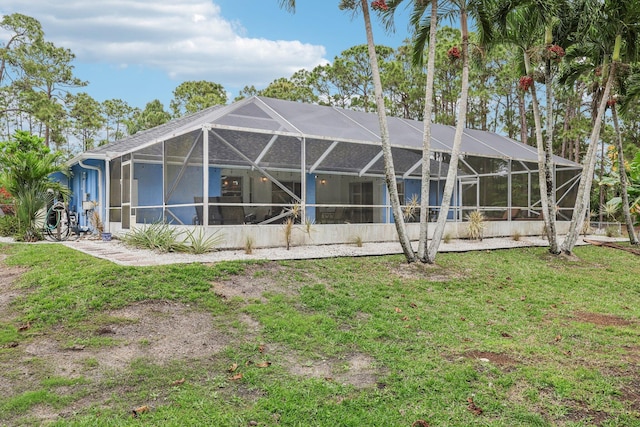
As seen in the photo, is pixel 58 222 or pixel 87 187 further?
pixel 87 187

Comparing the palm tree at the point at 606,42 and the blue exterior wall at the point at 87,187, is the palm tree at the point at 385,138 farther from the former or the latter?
the blue exterior wall at the point at 87,187

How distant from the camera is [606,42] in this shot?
39.9 ft

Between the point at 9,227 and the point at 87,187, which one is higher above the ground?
the point at 87,187

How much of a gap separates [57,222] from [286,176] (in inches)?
272

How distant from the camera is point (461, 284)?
8.01 metres

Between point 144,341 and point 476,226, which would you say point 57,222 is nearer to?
point 144,341

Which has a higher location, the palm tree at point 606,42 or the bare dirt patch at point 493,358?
the palm tree at point 606,42

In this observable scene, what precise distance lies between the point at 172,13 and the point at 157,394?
884 inches

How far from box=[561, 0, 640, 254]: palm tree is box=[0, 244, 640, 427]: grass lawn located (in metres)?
3.57

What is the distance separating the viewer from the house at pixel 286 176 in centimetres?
1080

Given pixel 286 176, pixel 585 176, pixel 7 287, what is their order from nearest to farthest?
pixel 7 287 < pixel 585 176 < pixel 286 176

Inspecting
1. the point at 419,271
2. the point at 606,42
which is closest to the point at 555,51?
the point at 606,42

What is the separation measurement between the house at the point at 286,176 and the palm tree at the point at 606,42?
10.9 ft

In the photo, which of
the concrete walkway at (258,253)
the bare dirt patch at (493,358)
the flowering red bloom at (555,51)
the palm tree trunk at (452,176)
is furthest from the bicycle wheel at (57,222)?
A: the flowering red bloom at (555,51)
